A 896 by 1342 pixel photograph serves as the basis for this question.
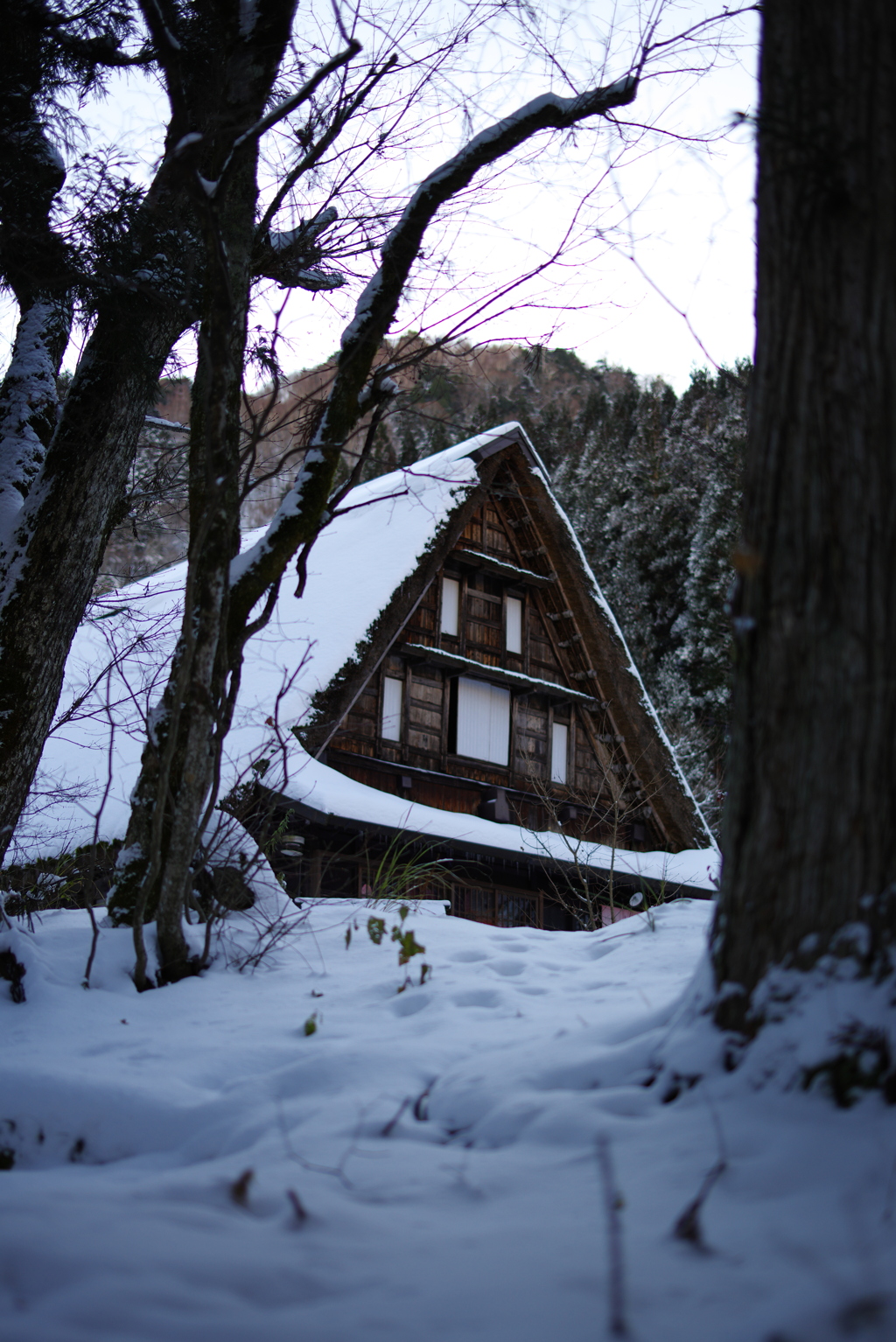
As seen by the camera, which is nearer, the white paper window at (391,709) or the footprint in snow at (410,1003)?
the footprint in snow at (410,1003)

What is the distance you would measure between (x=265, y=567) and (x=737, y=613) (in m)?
2.33

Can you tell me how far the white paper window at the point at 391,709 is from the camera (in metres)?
10.3

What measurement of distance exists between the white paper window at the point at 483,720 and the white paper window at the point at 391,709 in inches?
35.8

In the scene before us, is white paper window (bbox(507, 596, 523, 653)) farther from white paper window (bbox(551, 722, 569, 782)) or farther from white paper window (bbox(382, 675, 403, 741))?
white paper window (bbox(382, 675, 403, 741))

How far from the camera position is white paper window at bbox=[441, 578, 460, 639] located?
11242 mm

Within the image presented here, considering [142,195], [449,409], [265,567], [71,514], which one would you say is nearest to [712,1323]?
[265,567]

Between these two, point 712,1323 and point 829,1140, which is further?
point 829,1140

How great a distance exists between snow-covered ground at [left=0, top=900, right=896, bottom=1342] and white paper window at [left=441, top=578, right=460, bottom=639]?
854 cm

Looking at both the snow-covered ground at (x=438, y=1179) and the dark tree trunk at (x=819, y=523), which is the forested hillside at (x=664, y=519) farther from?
the dark tree trunk at (x=819, y=523)

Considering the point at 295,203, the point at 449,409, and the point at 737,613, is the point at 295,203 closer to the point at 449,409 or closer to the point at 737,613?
the point at 449,409

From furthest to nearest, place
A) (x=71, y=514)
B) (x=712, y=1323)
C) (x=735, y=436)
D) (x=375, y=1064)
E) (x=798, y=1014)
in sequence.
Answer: (x=735, y=436) < (x=71, y=514) < (x=375, y=1064) < (x=798, y=1014) < (x=712, y=1323)

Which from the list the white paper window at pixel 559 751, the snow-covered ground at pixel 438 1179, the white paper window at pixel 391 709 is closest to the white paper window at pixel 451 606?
the white paper window at pixel 391 709

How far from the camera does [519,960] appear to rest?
3.36m

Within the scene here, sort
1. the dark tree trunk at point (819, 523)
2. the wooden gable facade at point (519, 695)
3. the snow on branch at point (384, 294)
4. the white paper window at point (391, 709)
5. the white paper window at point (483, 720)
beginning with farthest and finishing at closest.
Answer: the white paper window at point (483, 720) < the wooden gable facade at point (519, 695) < the white paper window at point (391, 709) < the snow on branch at point (384, 294) < the dark tree trunk at point (819, 523)
